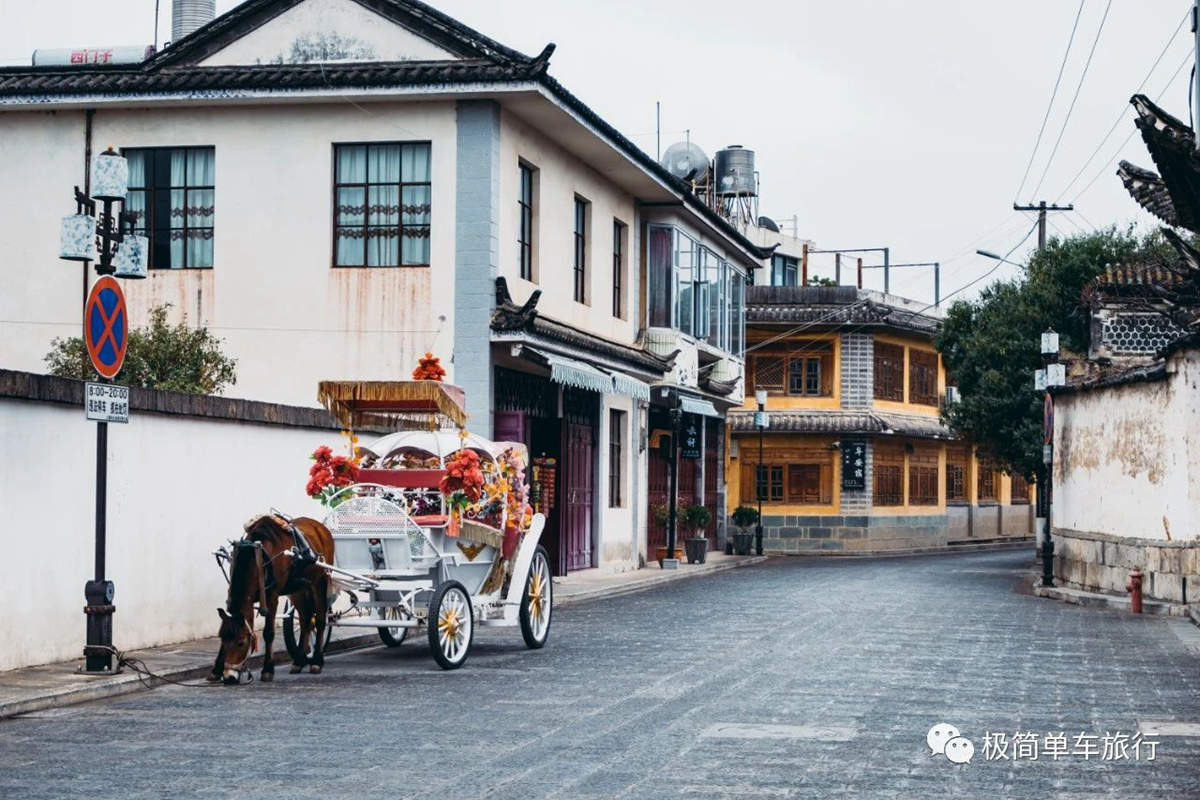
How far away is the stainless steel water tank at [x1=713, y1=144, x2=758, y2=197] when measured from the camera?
193 feet

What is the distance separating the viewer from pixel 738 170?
2335 inches

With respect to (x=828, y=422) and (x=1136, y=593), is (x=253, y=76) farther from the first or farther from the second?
(x=828, y=422)

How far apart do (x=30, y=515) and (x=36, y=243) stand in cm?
1321

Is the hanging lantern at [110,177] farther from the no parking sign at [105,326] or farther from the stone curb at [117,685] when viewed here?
the stone curb at [117,685]

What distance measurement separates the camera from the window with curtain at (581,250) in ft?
94.4

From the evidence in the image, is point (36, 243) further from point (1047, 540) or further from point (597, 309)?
point (1047, 540)

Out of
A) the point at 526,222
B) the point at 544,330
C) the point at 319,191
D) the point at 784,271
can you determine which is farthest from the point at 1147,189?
the point at 784,271

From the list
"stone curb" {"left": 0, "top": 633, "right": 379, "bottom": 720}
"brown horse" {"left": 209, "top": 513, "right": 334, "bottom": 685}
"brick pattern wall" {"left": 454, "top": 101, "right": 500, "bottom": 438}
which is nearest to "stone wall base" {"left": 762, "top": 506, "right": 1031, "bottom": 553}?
"brick pattern wall" {"left": 454, "top": 101, "right": 500, "bottom": 438}

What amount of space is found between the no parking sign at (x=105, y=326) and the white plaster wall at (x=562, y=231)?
11514 millimetres

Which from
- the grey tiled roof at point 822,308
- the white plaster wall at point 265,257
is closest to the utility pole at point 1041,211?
the grey tiled roof at point 822,308

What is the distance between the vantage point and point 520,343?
23750mm

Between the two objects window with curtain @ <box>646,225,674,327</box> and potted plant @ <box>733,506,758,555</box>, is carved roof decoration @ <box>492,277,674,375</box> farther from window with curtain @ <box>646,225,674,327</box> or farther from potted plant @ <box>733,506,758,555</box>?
potted plant @ <box>733,506,758,555</box>

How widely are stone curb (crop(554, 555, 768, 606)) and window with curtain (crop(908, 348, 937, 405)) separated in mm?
15407

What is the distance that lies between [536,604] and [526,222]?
11.1 metres
